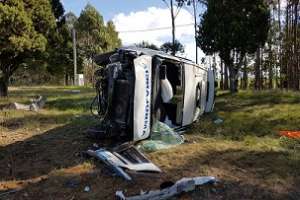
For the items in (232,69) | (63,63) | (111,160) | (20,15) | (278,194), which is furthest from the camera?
(63,63)

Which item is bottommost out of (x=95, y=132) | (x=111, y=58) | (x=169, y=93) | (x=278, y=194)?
(x=278, y=194)

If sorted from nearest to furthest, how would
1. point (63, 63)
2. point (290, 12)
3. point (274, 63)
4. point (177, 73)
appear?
point (177, 73) < point (290, 12) < point (274, 63) < point (63, 63)

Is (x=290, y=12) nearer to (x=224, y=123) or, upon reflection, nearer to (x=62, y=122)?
(x=224, y=123)

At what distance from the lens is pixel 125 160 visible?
6.79m

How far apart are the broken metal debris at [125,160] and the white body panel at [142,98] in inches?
14.3

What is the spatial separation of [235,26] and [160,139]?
10.8m

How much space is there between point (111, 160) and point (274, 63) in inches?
1222

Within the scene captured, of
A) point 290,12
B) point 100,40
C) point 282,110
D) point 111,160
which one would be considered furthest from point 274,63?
point 111,160

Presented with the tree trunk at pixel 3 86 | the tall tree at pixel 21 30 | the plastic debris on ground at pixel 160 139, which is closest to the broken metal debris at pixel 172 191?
the plastic debris on ground at pixel 160 139

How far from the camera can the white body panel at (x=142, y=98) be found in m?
7.27

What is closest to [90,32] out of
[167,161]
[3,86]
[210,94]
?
[3,86]

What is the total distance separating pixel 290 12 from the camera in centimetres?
2647

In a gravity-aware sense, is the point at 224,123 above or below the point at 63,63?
below

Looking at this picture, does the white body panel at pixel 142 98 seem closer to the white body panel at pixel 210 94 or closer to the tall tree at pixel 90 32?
the white body panel at pixel 210 94
